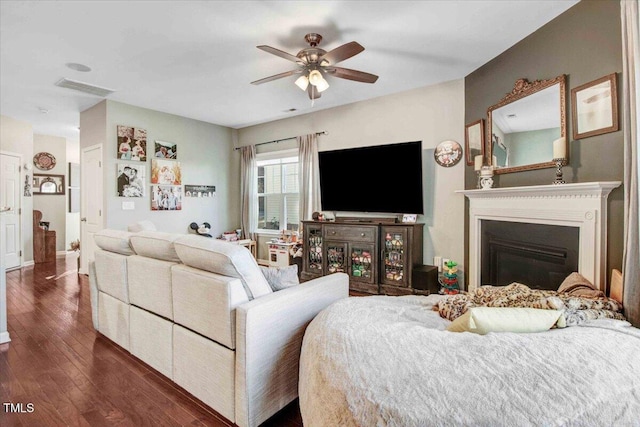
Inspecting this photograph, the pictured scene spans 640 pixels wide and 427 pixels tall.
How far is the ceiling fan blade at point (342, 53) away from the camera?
7.79 ft

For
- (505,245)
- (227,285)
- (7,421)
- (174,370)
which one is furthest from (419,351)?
(505,245)

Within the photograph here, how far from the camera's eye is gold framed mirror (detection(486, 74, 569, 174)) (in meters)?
2.51

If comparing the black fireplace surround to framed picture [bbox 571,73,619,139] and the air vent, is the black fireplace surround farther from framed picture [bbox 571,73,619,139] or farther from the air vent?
the air vent

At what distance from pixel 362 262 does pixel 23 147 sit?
6489 mm

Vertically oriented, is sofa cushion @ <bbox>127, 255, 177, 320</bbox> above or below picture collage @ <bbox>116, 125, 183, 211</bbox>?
below

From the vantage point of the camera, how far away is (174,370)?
1.88 metres

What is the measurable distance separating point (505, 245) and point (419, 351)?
7.97 feet

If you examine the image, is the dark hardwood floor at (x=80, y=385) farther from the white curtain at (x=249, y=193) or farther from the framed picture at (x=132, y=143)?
the white curtain at (x=249, y=193)

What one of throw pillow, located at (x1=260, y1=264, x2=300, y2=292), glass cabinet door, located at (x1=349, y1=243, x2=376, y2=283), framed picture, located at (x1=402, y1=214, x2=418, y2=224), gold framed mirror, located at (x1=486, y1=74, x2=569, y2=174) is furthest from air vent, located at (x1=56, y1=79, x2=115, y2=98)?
gold framed mirror, located at (x1=486, y1=74, x2=569, y2=174)

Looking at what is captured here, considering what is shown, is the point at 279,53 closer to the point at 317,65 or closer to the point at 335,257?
the point at 317,65

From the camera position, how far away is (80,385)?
1939 mm

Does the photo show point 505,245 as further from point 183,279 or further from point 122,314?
point 122,314

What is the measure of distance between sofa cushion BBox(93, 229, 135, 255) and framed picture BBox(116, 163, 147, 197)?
2.24m

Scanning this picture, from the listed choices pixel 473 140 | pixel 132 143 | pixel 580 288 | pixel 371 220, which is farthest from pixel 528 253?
pixel 132 143
